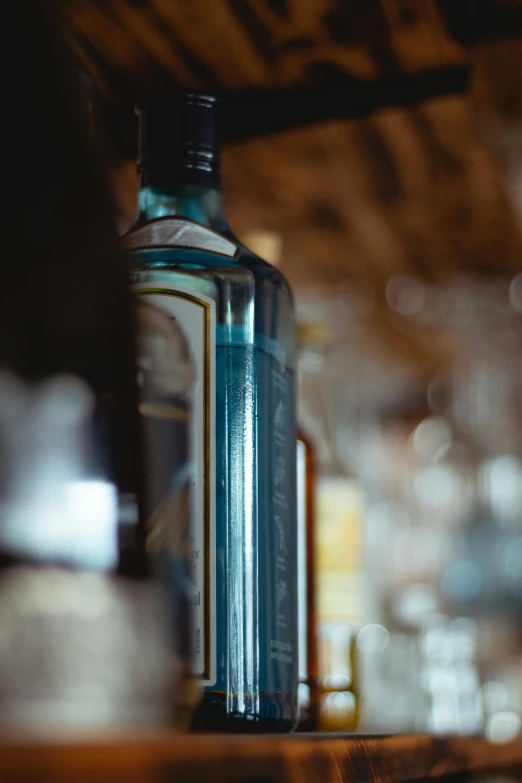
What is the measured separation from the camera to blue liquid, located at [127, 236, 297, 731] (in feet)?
1.67

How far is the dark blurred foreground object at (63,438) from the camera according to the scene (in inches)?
11.4

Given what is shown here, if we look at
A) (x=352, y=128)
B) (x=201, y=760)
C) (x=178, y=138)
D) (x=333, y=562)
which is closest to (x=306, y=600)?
(x=333, y=562)

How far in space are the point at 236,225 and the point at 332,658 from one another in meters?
0.60

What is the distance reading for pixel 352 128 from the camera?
1.07 m

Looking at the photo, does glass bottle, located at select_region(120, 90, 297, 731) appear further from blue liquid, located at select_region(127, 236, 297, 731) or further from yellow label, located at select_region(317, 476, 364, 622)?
yellow label, located at select_region(317, 476, 364, 622)

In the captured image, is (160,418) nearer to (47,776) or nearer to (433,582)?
(47,776)

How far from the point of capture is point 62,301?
1.02 ft

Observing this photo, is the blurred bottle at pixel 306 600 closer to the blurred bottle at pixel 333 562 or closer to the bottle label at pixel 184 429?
the blurred bottle at pixel 333 562

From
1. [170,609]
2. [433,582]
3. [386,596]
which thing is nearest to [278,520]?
[170,609]

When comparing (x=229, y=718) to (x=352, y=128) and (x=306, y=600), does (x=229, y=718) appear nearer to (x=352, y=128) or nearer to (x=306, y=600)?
(x=306, y=600)

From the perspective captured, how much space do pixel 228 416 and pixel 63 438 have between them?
0.22m

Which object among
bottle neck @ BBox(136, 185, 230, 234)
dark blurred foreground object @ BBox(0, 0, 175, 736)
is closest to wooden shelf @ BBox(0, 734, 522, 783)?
dark blurred foreground object @ BBox(0, 0, 175, 736)

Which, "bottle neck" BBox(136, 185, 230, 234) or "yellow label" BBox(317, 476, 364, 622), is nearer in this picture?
"bottle neck" BBox(136, 185, 230, 234)

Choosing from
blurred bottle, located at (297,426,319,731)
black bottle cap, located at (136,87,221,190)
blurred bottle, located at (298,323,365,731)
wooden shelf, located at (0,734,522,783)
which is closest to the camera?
wooden shelf, located at (0,734,522,783)
